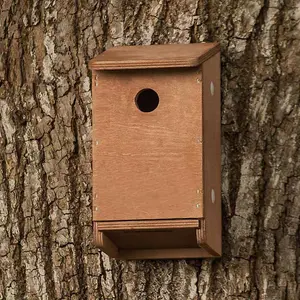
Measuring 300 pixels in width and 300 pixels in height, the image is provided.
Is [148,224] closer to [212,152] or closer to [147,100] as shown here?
[212,152]

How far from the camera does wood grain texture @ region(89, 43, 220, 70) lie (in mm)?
5203

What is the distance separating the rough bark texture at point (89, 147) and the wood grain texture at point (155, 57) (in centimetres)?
21

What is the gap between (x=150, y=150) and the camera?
5250 millimetres

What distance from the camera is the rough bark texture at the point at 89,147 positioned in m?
5.44

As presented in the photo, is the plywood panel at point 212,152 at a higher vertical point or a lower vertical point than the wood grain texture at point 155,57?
lower

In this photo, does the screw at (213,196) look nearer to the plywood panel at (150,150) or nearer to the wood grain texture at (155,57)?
the plywood panel at (150,150)

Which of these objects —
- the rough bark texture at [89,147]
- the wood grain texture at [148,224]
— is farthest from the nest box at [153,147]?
the rough bark texture at [89,147]

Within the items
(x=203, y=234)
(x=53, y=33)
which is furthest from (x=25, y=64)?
(x=203, y=234)

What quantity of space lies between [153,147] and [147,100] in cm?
23

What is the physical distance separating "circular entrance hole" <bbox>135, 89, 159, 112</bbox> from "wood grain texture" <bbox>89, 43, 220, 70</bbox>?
0.13 m

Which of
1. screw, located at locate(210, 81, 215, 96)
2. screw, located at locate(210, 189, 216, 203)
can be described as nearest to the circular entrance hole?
screw, located at locate(210, 81, 215, 96)

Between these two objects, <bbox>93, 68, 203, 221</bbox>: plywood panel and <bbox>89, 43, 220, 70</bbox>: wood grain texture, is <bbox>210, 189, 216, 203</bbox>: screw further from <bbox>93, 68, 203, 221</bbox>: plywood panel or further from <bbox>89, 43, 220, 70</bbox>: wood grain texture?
<bbox>89, 43, 220, 70</bbox>: wood grain texture

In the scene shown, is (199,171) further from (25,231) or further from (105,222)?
(25,231)

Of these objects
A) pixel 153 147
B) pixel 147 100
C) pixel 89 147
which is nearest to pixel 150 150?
pixel 153 147
